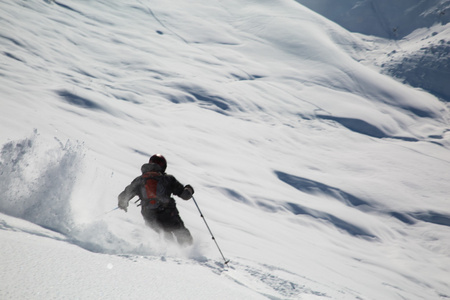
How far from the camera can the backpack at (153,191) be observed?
5.86 meters

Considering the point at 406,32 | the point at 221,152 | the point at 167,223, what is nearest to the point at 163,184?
the point at 167,223

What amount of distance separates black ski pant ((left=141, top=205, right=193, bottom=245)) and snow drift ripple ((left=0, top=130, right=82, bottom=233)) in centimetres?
125

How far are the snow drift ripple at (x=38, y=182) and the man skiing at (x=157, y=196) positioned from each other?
95cm

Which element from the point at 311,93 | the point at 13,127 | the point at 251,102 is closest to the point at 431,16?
the point at 311,93

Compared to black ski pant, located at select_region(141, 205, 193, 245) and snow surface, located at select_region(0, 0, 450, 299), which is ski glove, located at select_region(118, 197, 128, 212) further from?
black ski pant, located at select_region(141, 205, 193, 245)

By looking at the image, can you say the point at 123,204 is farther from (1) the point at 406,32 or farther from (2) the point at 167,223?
(1) the point at 406,32

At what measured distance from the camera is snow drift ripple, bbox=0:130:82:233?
4.22 meters

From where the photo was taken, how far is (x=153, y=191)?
5879mm

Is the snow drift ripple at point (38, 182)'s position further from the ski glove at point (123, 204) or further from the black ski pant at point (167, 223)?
the black ski pant at point (167, 223)

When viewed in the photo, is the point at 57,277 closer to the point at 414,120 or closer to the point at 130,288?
the point at 130,288

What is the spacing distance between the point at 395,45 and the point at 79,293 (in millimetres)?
54717

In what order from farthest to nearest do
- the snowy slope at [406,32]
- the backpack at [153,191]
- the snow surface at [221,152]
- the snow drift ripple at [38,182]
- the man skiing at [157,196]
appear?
1. the snowy slope at [406,32]
2. the backpack at [153,191]
3. the man skiing at [157,196]
4. the snow drift ripple at [38,182]
5. the snow surface at [221,152]

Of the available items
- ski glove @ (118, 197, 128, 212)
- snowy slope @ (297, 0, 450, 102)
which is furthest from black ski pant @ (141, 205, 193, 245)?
snowy slope @ (297, 0, 450, 102)

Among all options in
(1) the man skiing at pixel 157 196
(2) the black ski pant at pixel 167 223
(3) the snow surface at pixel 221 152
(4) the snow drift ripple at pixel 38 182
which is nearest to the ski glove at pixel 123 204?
(1) the man skiing at pixel 157 196
